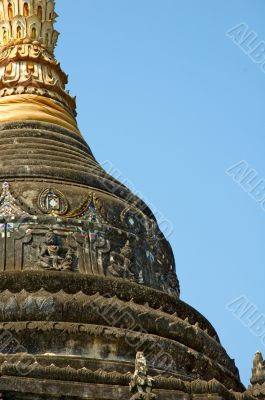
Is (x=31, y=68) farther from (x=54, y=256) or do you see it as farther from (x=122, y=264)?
(x=54, y=256)

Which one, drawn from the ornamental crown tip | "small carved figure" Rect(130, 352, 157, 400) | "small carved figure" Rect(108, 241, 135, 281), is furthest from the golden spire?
"small carved figure" Rect(130, 352, 157, 400)

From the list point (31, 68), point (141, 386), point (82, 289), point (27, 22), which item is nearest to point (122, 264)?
point (82, 289)

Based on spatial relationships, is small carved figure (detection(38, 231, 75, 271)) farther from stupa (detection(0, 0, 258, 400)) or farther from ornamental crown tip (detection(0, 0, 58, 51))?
ornamental crown tip (detection(0, 0, 58, 51))

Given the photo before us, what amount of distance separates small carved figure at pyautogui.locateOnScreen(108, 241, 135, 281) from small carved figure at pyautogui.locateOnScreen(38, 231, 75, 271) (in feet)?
2.63

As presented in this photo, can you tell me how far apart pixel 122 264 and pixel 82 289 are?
170 cm

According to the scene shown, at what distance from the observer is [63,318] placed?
779 inches

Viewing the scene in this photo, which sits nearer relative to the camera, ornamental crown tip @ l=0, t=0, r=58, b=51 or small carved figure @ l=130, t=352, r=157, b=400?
small carved figure @ l=130, t=352, r=157, b=400

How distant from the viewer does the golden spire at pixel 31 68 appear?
87.5 feet

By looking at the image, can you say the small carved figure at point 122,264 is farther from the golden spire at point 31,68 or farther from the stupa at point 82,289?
the golden spire at point 31,68

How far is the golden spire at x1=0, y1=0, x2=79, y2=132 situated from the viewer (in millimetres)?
26672

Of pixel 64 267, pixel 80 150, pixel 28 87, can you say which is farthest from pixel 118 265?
pixel 28 87

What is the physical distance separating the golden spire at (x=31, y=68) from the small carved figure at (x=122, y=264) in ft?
16.1

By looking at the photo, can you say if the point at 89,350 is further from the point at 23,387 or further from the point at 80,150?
the point at 80,150

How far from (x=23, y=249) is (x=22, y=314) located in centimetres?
212
